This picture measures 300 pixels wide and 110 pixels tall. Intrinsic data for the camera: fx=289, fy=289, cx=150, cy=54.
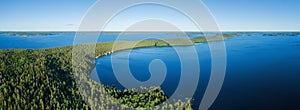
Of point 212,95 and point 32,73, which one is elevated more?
point 32,73

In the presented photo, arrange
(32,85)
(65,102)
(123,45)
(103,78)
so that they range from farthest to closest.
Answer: (123,45)
(103,78)
(32,85)
(65,102)

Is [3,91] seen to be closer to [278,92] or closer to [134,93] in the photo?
[134,93]

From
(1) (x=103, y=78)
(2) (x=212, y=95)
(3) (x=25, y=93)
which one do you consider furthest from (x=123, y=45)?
(3) (x=25, y=93)

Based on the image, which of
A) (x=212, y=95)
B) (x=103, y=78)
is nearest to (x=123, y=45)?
(x=103, y=78)

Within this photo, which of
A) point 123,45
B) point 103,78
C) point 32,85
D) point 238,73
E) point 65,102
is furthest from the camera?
point 123,45

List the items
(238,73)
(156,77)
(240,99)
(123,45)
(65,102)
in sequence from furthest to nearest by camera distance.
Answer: (123,45)
(238,73)
(156,77)
(240,99)
(65,102)

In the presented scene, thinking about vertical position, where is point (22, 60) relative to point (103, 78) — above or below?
above

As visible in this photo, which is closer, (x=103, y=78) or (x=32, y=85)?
(x=32, y=85)

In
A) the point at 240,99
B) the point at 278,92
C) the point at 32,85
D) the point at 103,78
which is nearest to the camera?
the point at 32,85

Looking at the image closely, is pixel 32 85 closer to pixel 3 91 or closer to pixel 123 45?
pixel 3 91
